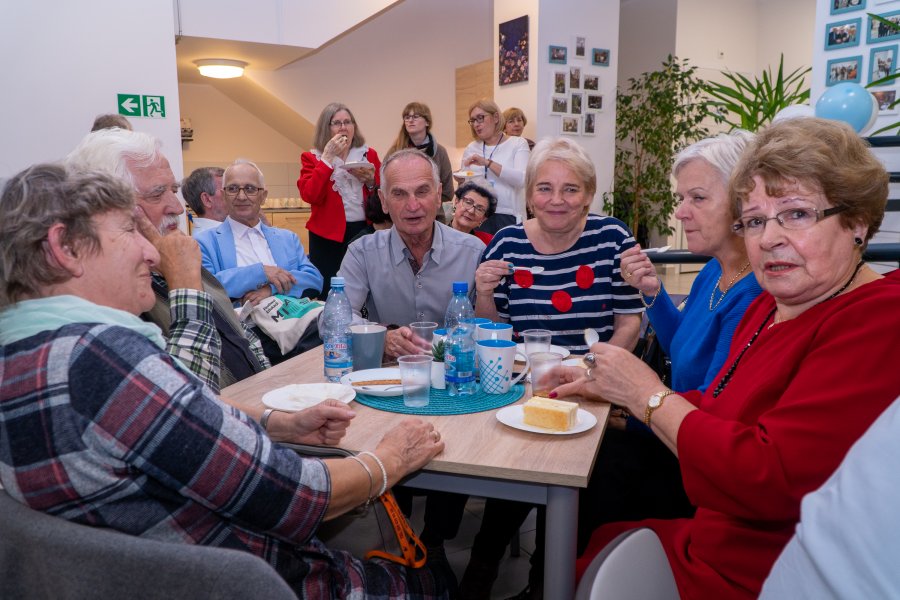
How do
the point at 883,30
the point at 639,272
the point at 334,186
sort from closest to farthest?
the point at 639,272 < the point at 883,30 < the point at 334,186

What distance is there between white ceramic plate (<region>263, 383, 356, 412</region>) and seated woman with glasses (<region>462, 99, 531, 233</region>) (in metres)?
3.57

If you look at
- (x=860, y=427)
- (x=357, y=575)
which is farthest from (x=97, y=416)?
(x=860, y=427)

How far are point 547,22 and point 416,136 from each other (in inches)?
101

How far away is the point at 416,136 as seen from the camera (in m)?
4.67

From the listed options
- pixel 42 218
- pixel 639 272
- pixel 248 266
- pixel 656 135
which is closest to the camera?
pixel 42 218

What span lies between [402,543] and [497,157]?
4380mm

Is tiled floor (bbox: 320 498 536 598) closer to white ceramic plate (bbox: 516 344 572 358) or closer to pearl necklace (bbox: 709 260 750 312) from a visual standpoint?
white ceramic plate (bbox: 516 344 572 358)

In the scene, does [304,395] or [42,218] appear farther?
[304,395]

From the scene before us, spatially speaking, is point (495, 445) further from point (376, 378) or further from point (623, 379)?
point (376, 378)

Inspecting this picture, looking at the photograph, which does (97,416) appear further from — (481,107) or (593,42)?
(593,42)

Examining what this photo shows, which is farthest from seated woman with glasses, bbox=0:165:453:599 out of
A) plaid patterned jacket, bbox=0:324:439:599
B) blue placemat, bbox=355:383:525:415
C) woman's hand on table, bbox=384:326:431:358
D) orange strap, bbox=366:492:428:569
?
woman's hand on table, bbox=384:326:431:358

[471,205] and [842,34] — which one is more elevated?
[842,34]

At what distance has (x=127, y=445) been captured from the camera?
0.85 metres

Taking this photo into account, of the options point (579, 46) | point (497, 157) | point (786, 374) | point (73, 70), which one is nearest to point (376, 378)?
point (786, 374)
